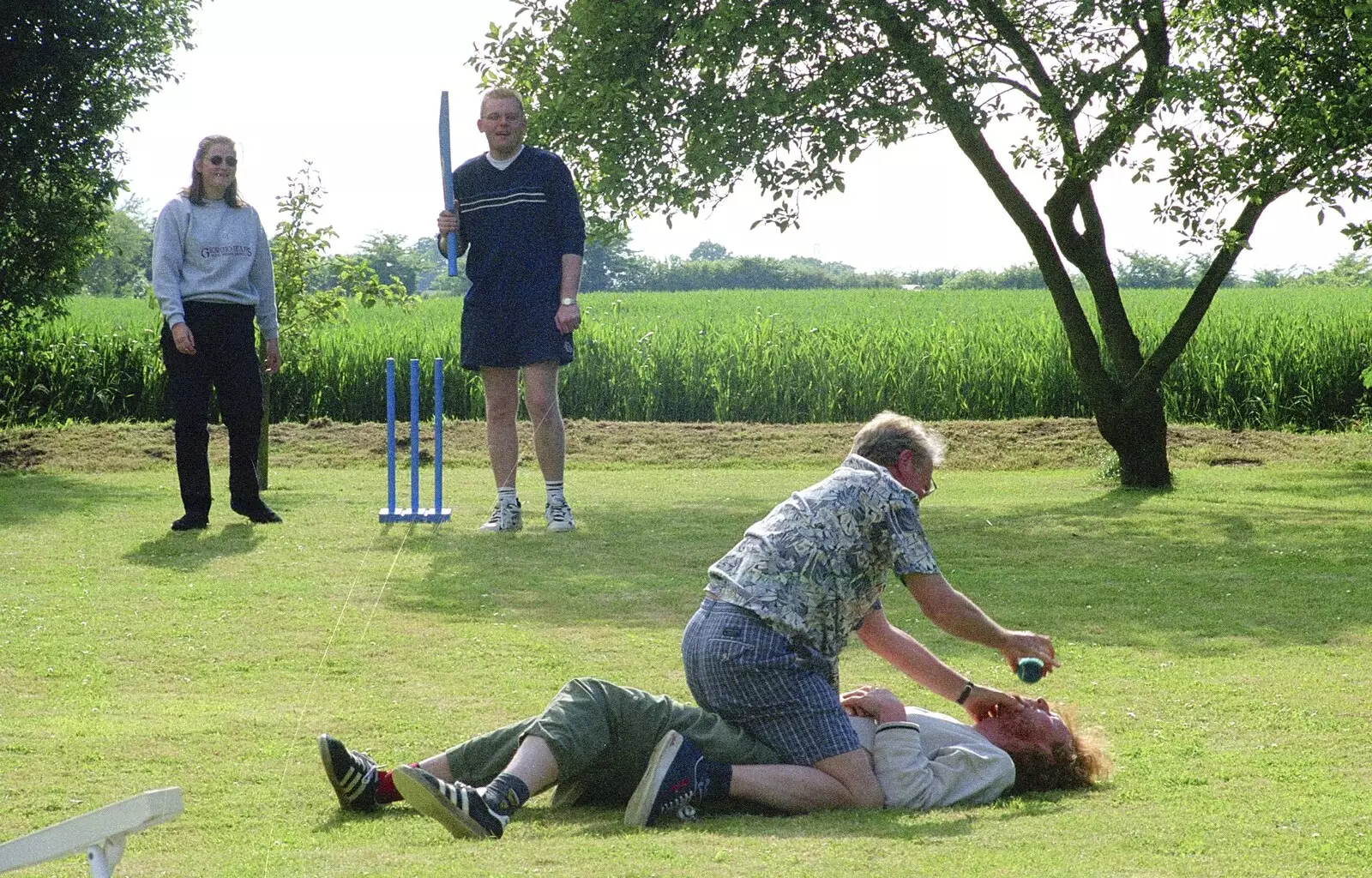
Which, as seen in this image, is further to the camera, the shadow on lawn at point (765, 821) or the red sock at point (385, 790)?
the red sock at point (385, 790)

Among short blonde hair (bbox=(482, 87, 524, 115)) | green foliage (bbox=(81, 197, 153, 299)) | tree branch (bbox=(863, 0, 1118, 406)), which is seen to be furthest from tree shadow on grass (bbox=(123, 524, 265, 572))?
green foliage (bbox=(81, 197, 153, 299))

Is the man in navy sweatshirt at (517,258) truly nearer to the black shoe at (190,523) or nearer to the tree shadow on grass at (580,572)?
the tree shadow on grass at (580,572)

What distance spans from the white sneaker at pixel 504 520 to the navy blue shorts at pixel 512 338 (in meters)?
0.83

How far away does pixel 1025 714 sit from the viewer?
4547 millimetres

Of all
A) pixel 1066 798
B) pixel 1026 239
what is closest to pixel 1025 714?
pixel 1066 798

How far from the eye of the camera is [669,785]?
4117mm

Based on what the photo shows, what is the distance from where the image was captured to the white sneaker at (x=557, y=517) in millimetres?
9562

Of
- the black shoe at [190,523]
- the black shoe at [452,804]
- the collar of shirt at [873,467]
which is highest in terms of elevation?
the collar of shirt at [873,467]

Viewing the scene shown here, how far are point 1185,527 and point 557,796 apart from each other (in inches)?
273

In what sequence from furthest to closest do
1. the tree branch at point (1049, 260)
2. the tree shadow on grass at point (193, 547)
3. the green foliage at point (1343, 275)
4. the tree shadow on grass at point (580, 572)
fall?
the green foliage at point (1343, 275) → the tree branch at point (1049, 260) → the tree shadow on grass at point (193, 547) → the tree shadow on grass at point (580, 572)

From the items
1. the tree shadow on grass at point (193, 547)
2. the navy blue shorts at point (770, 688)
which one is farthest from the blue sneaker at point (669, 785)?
the tree shadow on grass at point (193, 547)

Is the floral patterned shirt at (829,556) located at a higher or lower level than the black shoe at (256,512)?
higher

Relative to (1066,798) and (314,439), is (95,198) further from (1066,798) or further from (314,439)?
(1066,798)

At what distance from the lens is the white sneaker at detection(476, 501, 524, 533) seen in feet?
31.2
